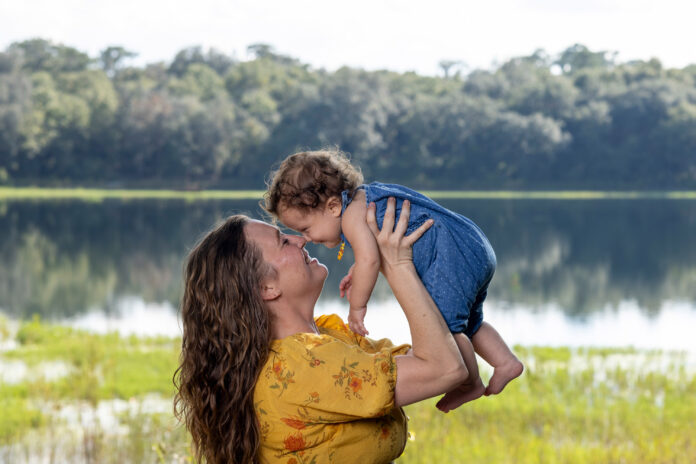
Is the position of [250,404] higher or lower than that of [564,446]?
higher

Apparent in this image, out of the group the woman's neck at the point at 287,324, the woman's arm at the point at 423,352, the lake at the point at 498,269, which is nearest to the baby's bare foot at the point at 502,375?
the woman's arm at the point at 423,352

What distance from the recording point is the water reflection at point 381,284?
1984 cm

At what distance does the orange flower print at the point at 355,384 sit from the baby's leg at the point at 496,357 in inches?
20.1

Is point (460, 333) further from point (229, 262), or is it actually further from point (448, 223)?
point (229, 262)

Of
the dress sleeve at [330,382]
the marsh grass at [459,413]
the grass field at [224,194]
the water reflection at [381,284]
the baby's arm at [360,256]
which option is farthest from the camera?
the grass field at [224,194]

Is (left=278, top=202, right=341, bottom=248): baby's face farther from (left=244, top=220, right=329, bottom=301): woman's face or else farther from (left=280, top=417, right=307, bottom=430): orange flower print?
(left=280, top=417, right=307, bottom=430): orange flower print

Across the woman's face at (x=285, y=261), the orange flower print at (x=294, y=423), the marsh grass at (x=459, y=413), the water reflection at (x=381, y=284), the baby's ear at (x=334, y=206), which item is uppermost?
the baby's ear at (x=334, y=206)

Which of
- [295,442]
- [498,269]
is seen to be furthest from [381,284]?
[295,442]

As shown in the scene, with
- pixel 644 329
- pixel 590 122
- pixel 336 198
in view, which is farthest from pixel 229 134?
pixel 336 198

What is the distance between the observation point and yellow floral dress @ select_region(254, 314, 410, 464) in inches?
77.4

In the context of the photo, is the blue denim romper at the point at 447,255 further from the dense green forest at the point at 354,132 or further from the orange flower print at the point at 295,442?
the dense green forest at the point at 354,132

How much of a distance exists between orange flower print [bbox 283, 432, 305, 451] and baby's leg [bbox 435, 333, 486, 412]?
42 cm

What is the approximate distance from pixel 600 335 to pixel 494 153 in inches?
1512

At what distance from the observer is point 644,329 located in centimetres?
1675
